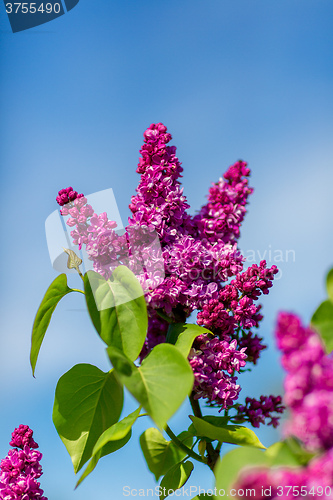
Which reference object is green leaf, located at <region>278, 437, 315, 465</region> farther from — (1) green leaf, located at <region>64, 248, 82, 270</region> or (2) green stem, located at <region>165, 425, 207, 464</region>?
(1) green leaf, located at <region>64, 248, 82, 270</region>

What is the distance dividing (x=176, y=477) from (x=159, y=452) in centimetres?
6

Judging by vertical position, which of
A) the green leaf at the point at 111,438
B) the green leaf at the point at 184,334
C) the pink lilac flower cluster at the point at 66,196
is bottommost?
the green leaf at the point at 111,438

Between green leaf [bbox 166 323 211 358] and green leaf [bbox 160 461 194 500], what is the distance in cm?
21

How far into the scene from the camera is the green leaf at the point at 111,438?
58cm

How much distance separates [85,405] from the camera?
0.78m

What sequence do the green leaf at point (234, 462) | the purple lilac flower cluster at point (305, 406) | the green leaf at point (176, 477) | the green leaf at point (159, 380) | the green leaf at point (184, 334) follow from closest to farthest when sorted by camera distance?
the purple lilac flower cluster at point (305, 406), the green leaf at point (234, 462), the green leaf at point (159, 380), the green leaf at point (184, 334), the green leaf at point (176, 477)

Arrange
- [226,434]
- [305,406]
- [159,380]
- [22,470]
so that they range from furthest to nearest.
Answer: [22,470] → [226,434] → [159,380] → [305,406]

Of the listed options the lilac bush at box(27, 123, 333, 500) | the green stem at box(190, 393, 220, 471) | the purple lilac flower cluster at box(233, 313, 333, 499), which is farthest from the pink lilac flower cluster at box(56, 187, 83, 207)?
the purple lilac flower cluster at box(233, 313, 333, 499)

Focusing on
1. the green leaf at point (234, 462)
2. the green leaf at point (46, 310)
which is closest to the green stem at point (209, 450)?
the green leaf at point (46, 310)

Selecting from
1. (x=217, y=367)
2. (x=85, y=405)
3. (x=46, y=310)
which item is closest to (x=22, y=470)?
(x=85, y=405)

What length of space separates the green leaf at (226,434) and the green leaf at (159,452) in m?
0.13

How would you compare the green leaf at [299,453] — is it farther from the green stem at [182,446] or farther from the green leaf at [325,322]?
the green stem at [182,446]

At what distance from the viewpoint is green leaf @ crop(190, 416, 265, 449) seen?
700 millimetres

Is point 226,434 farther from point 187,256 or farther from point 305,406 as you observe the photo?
point 305,406
